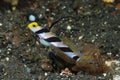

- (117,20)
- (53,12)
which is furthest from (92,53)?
(53,12)

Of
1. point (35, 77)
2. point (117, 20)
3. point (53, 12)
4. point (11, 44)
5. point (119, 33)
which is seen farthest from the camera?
point (53, 12)

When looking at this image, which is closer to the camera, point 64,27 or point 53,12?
point 64,27

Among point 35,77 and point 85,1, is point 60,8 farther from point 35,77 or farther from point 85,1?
point 35,77

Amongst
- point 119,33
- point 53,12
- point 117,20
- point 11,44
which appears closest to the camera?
point 11,44

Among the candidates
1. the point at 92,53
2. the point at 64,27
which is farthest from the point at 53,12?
the point at 92,53

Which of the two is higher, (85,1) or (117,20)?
(85,1)

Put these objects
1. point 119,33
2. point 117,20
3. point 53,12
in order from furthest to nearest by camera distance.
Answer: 1. point 53,12
2. point 117,20
3. point 119,33

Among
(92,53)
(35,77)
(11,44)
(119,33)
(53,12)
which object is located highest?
(53,12)

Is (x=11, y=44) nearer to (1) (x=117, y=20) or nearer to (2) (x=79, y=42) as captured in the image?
(2) (x=79, y=42)

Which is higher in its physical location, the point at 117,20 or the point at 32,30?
the point at 117,20
